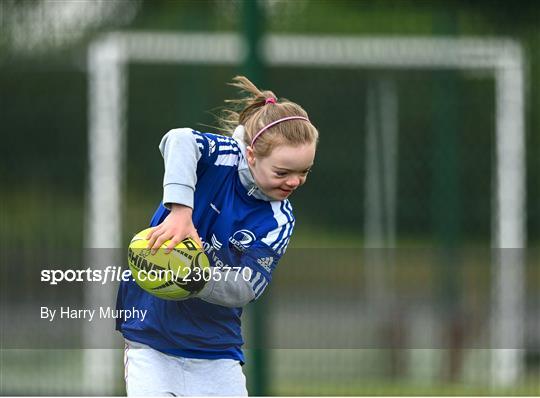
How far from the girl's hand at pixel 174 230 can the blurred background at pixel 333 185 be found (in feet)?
9.03

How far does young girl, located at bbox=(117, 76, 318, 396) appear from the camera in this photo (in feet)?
13.0

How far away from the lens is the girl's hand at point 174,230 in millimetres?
3721

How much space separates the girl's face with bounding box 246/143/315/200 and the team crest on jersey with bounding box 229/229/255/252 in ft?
0.58

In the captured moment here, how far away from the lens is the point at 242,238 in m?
4.07

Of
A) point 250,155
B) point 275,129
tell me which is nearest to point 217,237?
point 250,155

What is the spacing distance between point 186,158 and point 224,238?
37cm

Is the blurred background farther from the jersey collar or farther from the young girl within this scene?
the jersey collar

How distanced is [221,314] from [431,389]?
295 centimetres

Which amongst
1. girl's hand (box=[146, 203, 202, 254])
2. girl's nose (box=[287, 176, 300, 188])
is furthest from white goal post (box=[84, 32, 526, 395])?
girl's hand (box=[146, 203, 202, 254])

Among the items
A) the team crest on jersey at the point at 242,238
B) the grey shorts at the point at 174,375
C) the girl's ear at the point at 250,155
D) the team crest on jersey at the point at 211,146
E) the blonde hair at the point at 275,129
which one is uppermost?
the blonde hair at the point at 275,129

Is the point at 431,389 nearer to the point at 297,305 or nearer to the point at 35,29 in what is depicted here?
the point at 297,305

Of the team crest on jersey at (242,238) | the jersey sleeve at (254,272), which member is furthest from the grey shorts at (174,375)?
the team crest on jersey at (242,238)

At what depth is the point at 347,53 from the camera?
6969 mm

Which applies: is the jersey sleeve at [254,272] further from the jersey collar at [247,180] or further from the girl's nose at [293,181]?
the girl's nose at [293,181]
